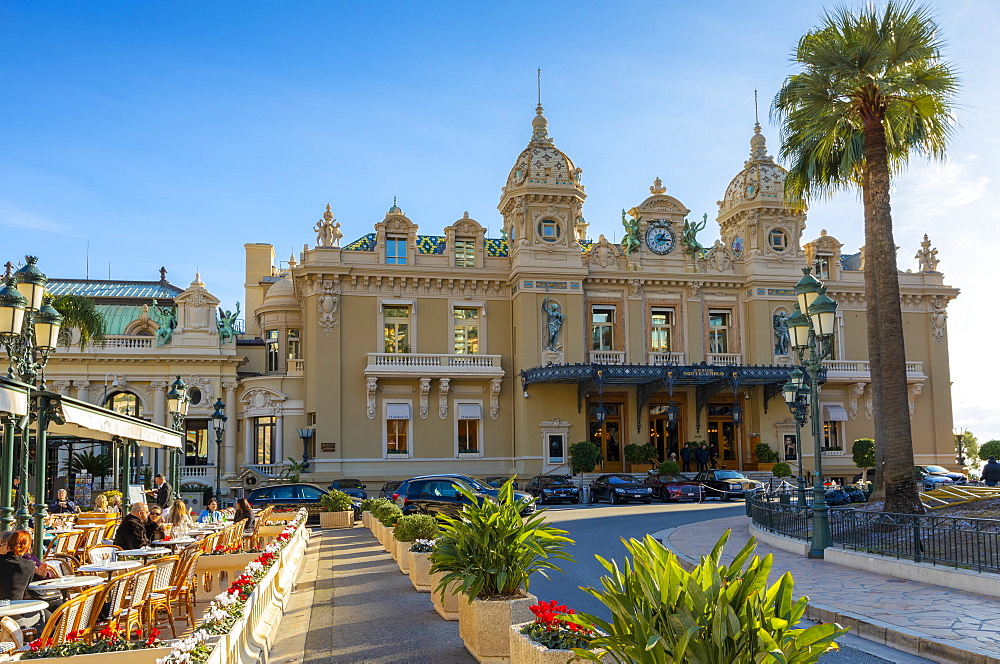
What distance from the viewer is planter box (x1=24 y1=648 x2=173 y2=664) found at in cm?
605

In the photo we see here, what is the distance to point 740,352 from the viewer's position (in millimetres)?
42281

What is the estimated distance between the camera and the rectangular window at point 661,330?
41875 millimetres

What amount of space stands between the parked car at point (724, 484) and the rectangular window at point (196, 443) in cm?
2241

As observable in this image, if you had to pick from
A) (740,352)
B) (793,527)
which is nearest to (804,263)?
(740,352)

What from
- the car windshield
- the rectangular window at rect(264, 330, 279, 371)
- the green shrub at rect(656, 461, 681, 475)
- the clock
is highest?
the clock

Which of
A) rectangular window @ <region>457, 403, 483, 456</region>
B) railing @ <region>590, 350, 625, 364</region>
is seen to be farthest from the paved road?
rectangular window @ <region>457, 403, 483, 456</region>

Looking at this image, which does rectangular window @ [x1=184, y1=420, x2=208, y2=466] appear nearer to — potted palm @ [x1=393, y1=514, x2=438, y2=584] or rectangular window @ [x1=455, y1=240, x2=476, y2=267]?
rectangular window @ [x1=455, y1=240, x2=476, y2=267]

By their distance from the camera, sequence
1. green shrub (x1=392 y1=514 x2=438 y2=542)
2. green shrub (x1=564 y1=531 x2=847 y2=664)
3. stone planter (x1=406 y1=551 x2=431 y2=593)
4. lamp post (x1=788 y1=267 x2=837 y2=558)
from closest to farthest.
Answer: green shrub (x1=564 y1=531 x2=847 y2=664) → stone planter (x1=406 y1=551 x2=431 y2=593) → green shrub (x1=392 y1=514 x2=438 y2=542) → lamp post (x1=788 y1=267 x2=837 y2=558)

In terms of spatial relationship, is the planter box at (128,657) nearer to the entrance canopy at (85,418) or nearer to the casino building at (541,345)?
the entrance canopy at (85,418)

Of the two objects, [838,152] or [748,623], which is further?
[838,152]

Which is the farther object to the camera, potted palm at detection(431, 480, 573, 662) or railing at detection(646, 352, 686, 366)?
railing at detection(646, 352, 686, 366)

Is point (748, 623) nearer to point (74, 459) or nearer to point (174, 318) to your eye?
point (74, 459)

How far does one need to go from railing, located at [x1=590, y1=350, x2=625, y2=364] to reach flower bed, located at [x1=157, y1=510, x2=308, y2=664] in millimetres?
28869

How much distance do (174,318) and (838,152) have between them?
106 ft
